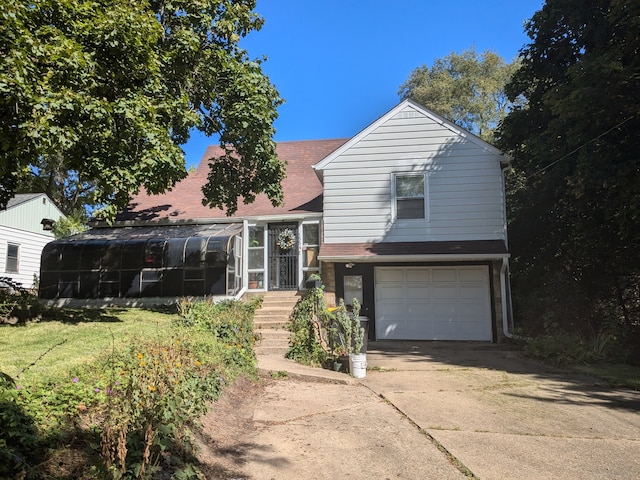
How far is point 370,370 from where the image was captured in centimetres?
910

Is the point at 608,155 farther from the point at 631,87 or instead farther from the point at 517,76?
the point at 517,76

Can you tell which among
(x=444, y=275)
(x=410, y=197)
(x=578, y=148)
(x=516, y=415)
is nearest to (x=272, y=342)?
(x=444, y=275)

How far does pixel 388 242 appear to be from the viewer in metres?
13.8

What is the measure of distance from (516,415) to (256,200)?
12.5 meters

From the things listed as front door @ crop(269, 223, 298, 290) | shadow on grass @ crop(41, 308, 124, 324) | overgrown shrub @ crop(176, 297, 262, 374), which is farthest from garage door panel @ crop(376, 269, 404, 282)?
shadow on grass @ crop(41, 308, 124, 324)

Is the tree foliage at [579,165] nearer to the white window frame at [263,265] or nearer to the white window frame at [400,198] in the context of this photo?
the white window frame at [400,198]

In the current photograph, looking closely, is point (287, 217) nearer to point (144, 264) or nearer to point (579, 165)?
point (144, 264)

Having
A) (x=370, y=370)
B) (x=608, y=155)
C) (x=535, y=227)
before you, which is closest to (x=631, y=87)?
(x=608, y=155)

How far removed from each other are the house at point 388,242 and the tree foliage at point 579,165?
154 cm

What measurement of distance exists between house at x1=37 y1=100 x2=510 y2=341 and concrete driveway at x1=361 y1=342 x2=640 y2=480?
11.3 ft

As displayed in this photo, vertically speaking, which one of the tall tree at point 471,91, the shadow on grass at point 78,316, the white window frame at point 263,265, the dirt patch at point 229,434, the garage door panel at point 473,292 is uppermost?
the tall tree at point 471,91

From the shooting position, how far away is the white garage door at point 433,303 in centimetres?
1334

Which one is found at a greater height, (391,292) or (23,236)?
(23,236)

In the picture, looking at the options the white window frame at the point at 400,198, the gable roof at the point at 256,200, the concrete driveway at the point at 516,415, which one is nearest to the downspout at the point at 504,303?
the white window frame at the point at 400,198
